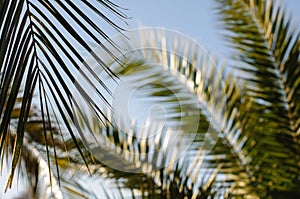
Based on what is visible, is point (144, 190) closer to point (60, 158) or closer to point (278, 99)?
point (60, 158)

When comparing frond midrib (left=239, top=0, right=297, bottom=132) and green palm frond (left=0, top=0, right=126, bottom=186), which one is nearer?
green palm frond (left=0, top=0, right=126, bottom=186)

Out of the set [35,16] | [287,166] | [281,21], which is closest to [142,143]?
[287,166]

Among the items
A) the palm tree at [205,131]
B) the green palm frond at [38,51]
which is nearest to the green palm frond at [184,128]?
the palm tree at [205,131]

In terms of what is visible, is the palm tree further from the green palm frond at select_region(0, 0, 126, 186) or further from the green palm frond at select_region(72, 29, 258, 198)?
the green palm frond at select_region(0, 0, 126, 186)

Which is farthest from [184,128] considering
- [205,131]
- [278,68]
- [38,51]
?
[38,51]

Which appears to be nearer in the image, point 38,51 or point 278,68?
point 38,51

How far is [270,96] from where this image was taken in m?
5.81

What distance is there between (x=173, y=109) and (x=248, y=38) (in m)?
1.09

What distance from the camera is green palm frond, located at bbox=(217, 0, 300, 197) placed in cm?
560

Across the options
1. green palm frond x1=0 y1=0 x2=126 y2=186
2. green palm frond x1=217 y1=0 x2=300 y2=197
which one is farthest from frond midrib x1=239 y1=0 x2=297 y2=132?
green palm frond x1=0 y1=0 x2=126 y2=186

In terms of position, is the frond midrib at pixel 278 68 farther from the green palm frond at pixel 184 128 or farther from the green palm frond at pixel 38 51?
the green palm frond at pixel 38 51

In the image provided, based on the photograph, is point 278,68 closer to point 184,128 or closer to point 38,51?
point 184,128

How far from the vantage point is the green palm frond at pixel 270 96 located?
560cm

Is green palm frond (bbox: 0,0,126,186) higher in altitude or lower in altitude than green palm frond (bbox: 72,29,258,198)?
higher
